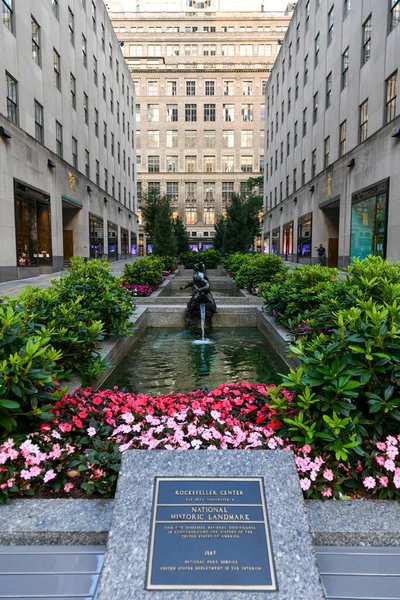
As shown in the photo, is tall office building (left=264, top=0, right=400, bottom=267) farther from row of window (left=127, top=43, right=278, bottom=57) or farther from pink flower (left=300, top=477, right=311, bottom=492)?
row of window (left=127, top=43, right=278, bottom=57)

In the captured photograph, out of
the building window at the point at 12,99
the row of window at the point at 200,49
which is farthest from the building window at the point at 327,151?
the row of window at the point at 200,49

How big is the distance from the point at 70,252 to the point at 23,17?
52.8 feet

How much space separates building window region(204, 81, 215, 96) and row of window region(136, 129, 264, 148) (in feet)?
22.9

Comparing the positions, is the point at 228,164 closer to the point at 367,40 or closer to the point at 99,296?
the point at 367,40

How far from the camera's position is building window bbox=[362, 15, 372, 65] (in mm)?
21969

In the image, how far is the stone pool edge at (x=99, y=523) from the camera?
95.4 inches

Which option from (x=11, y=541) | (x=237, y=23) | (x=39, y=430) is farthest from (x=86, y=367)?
(x=237, y=23)

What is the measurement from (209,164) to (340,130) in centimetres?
5402

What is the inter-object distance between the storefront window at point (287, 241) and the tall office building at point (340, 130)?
11cm

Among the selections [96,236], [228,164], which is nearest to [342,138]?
[96,236]

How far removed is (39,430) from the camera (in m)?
3.23

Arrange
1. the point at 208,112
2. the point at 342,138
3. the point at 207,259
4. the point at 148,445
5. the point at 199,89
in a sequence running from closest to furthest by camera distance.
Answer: the point at 148,445 < the point at 342,138 < the point at 207,259 < the point at 199,89 < the point at 208,112

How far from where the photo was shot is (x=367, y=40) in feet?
73.6

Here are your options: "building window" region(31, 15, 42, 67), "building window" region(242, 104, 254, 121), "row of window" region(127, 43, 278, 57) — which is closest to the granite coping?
"building window" region(31, 15, 42, 67)
